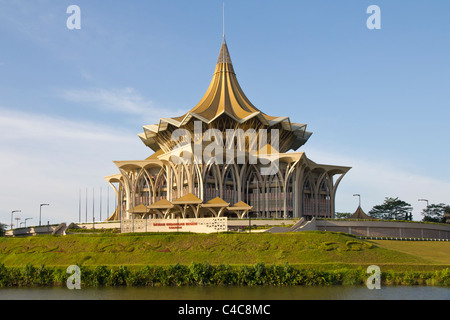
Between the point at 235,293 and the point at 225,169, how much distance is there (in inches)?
1507

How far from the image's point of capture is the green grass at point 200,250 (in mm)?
38750

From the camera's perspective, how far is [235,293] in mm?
28219

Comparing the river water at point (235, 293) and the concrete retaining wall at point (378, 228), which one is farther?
the concrete retaining wall at point (378, 228)

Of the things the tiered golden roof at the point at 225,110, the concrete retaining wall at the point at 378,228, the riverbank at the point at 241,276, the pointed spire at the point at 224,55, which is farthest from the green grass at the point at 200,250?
the pointed spire at the point at 224,55

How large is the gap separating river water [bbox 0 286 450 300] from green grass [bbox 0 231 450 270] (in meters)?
6.63

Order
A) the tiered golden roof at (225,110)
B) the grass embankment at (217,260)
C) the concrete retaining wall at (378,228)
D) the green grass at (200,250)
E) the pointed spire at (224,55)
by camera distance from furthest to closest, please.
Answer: the pointed spire at (224,55)
the tiered golden roof at (225,110)
the concrete retaining wall at (378,228)
the green grass at (200,250)
the grass embankment at (217,260)

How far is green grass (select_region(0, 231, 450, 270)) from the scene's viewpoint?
3875 cm

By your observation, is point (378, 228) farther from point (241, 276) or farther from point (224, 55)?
point (224, 55)

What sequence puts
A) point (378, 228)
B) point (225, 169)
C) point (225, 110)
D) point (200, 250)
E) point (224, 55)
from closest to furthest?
point (200, 250), point (378, 228), point (225, 169), point (225, 110), point (224, 55)

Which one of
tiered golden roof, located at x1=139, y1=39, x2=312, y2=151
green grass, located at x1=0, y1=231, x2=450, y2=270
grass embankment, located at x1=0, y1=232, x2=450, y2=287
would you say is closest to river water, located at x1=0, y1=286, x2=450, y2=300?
grass embankment, located at x1=0, y1=232, x2=450, y2=287

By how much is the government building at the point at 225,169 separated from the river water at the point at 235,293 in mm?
28619

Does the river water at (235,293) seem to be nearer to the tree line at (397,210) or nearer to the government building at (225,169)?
the government building at (225,169)

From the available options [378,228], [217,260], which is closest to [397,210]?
[378,228]
